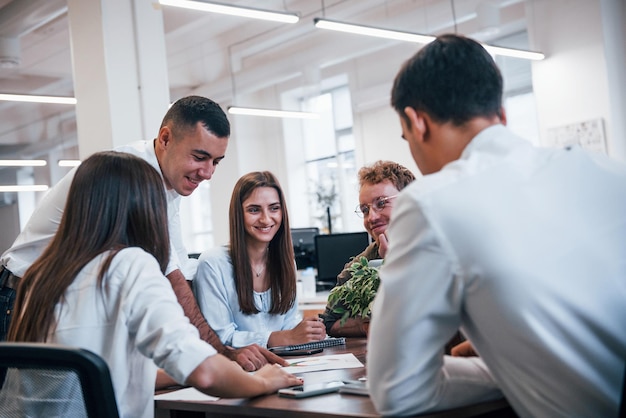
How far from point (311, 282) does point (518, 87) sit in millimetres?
4129

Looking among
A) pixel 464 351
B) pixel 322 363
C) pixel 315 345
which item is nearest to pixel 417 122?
pixel 464 351

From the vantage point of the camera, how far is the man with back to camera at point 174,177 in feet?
8.70

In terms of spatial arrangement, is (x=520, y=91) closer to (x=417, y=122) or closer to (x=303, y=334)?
(x=303, y=334)

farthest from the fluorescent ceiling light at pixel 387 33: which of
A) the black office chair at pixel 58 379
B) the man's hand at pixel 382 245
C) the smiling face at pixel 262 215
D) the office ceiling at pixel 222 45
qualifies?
the black office chair at pixel 58 379

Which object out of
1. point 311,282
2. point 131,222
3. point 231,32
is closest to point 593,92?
point 311,282

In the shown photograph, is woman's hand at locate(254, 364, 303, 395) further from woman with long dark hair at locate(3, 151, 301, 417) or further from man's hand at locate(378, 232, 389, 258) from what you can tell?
man's hand at locate(378, 232, 389, 258)

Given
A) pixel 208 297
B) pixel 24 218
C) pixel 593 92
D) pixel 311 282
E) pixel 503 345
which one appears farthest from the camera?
pixel 24 218

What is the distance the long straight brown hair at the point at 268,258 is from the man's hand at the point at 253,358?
0.71 metres

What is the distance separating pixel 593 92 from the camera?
8.17 meters

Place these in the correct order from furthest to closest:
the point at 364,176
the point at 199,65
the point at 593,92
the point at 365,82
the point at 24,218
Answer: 1. the point at 199,65
2. the point at 365,82
3. the point at 24,218
4. the point at 593,92
5. the point at 364,176

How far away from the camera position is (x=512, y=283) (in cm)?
133

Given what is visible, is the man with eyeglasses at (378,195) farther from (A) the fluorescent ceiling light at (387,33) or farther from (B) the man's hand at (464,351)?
(A) the fluorescent ceiling light at (387,33)

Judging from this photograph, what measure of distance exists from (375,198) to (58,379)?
194 cm

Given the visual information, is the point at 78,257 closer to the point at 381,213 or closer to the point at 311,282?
the point at 381,213
